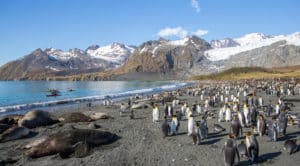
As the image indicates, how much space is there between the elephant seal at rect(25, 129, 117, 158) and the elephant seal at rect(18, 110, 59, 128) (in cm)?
845

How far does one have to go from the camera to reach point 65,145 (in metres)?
14.9

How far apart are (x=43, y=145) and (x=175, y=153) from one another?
590 centimetres

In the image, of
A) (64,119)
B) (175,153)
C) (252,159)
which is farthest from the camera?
(64,119)

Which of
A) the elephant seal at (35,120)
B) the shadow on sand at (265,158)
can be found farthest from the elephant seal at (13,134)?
the shadow on sand at (265,158)

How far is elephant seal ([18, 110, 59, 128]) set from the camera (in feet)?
75.2

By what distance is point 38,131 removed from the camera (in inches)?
833

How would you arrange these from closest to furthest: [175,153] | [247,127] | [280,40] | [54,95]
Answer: [175,153] < [247,127] < [54,95] < [280,40]

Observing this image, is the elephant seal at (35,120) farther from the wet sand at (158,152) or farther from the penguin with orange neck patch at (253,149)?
the penguin with orange neck patch at (253,149)

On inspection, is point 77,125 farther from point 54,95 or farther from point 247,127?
point 54,95

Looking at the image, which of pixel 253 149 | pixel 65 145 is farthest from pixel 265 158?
pixel 65 145

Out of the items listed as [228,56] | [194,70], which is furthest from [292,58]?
[194,70]


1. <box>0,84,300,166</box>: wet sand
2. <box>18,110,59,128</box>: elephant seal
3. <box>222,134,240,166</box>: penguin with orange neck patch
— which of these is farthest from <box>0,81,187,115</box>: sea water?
<box>222,134,240,166</box>: penguin with orange neck patch

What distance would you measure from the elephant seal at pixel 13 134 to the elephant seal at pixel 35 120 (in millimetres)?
3175

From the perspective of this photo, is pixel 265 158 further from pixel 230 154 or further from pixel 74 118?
pixel 74 118
